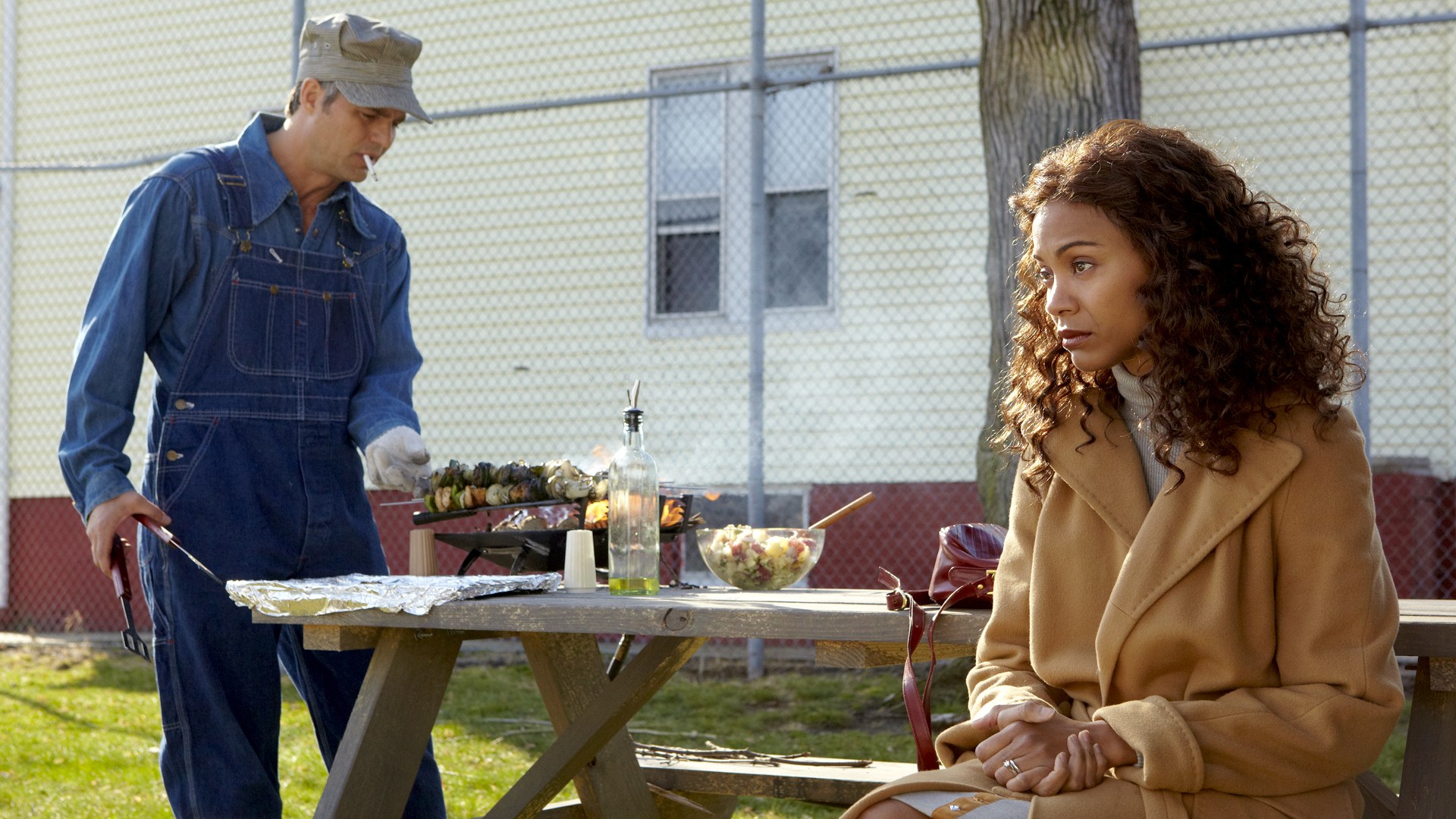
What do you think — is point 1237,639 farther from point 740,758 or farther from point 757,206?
point 757,206

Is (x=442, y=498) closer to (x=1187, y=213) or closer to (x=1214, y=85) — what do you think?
(x=1187, y=213)

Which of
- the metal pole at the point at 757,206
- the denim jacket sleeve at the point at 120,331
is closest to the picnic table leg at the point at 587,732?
the denim jacket sleeve at the point at 120,331

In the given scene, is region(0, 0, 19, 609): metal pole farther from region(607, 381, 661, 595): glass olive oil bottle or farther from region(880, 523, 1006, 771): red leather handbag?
region(880, 523, 1006, 771): red leather handbag

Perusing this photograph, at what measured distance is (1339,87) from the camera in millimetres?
7406

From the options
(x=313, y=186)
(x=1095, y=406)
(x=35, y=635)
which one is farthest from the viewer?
(x=35, y=635)

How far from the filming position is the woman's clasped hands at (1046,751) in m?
1.78

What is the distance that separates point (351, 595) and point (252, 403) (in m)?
0.67

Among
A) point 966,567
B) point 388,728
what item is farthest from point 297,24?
point 966,567

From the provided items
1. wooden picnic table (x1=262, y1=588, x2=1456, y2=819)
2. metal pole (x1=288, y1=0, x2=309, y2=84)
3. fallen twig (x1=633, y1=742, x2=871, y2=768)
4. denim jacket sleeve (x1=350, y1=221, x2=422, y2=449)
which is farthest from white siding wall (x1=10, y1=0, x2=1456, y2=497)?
wooden picnic table (x1=262, y1=588, x2=1456, y2=819)

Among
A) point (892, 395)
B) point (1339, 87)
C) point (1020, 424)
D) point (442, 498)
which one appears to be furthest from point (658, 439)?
point (1020, 424)

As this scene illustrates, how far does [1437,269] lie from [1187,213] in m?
6.20

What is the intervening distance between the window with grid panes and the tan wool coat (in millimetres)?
6367

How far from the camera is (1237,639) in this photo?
1790 mm

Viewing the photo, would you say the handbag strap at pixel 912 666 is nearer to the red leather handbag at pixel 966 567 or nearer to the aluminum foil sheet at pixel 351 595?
the red leather handbag at pixel 966 567
